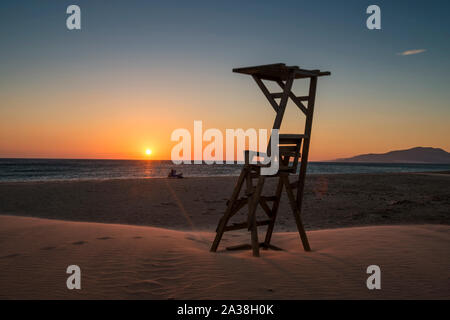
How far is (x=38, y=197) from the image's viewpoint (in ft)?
63.0

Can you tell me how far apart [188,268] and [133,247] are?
1.97 metres

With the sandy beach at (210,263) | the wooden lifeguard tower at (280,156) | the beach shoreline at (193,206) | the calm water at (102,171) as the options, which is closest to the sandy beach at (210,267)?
the sandy beach at (210,263)

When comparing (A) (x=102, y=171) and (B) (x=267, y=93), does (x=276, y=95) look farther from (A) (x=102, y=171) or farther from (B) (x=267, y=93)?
(A) (x=102, y=171)

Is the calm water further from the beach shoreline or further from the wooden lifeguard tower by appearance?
the wooden lifeguard tower

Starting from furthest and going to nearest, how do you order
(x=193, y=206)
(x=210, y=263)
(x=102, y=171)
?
(x=102, y=171) → (x=193, y=206) → (x=210, y=263)

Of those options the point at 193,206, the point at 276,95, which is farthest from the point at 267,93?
the point at 193,206

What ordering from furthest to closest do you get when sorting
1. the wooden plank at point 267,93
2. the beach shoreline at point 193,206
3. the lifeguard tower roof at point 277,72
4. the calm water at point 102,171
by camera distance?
the calm water at point 102,171, the beach shoreline at point 193,206, the wooden plank at point 267,93, the lifeguard tower roof at point 277,72

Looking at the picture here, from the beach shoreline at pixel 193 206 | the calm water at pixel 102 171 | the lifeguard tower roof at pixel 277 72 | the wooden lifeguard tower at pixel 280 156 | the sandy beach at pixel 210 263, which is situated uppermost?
the lifeguard tower roof at pixel 277 72

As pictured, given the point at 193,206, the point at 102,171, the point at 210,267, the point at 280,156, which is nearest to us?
the point at 210,267

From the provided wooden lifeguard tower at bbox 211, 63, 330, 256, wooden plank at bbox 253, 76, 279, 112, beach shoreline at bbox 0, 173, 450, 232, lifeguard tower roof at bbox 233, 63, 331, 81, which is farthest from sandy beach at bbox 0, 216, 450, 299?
beach shoreline at bbox 0, 173, 450, 232

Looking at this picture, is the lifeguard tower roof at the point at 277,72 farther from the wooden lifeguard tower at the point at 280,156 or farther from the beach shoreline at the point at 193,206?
the beach shoreline at the point at 193,206

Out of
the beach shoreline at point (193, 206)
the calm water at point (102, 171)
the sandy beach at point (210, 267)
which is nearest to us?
the sandy beach at point (210, 267)
